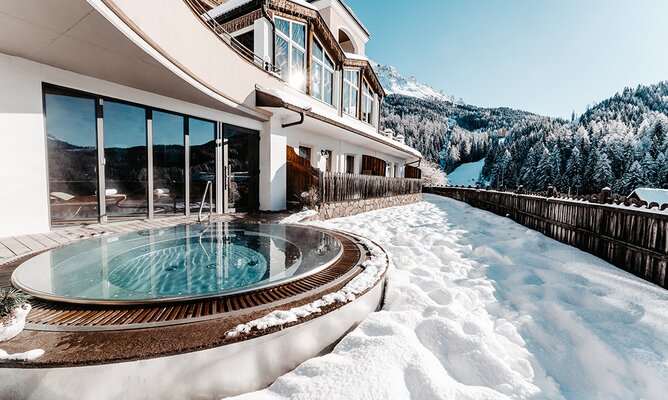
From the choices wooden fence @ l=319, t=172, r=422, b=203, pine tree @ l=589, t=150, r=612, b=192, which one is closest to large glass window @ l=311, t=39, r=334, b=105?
wooden fence @ l=319, t=172, r=422, b=203

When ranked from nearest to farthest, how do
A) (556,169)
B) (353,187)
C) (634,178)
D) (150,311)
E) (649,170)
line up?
(150,311) < (353,187) < (649,170) < (634,178) < (556,169)

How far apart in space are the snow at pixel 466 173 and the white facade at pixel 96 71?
68187 millimetres

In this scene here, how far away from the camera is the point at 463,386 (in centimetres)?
194

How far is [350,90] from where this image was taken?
14570 millimetres

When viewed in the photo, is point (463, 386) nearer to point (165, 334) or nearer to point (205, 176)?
point (165, 334)

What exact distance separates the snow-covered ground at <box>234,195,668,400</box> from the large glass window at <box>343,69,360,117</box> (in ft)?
37.4

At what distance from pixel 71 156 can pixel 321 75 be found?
901 cm

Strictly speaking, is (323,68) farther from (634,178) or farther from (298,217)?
(634,178)

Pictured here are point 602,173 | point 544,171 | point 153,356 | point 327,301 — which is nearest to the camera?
point 153,356

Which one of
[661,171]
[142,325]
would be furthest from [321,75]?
[661,171]

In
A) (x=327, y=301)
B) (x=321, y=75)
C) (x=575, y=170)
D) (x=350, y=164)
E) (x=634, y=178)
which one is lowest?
(x=327, y=301)

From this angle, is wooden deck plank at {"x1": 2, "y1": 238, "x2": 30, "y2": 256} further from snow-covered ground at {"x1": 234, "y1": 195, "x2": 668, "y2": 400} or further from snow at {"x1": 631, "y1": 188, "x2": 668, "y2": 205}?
snow at {"x1": 631, "y1": 188, "x2": 668, "y2": 205}

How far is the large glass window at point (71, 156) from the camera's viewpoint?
4.69m

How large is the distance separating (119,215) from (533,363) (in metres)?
6.92
